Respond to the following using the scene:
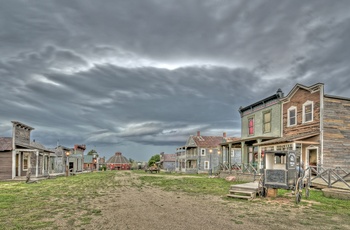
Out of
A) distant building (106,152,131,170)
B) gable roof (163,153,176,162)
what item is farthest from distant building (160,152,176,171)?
distant building (106,152,131,170)

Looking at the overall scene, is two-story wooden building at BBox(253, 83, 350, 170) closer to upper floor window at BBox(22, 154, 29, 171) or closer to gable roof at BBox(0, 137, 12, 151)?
gable roof at BBox(0, 137, 12, 151)

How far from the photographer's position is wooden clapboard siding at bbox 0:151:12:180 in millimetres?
28656

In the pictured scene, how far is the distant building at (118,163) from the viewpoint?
10025cm

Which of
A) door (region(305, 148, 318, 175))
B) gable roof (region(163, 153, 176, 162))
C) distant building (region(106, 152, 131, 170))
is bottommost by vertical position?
distant building (region(106, 152, 131, 170))

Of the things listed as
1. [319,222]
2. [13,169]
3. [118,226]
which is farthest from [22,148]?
[319,222]

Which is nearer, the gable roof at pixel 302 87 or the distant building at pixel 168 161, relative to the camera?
the gable roof at pixel 302 87

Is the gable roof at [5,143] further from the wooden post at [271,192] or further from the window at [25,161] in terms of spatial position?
the wooden post at [271,192]

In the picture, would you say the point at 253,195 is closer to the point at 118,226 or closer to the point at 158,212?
the point at 158,212

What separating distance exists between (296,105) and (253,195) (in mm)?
13686

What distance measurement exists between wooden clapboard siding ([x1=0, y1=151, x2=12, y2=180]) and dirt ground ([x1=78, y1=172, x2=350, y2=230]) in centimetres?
2089

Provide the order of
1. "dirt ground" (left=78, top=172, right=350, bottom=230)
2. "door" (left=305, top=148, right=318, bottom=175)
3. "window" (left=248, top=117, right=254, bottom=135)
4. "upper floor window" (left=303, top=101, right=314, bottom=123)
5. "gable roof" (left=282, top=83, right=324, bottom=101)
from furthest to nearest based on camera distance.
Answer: "window" (left=248, top=117, right=254, bottom=135), "upper floor window" (left=303, top=101, right=314, bottom=123), "door" (left=305, top=148, right=318, bottom=175), "gable roof" (left=282, top=83, right=324, bottom=101), "dirt ground" (left=78, top=172, right=350, bottom=230)

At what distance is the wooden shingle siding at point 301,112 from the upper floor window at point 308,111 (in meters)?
0.26

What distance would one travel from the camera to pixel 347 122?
2164 centimetres

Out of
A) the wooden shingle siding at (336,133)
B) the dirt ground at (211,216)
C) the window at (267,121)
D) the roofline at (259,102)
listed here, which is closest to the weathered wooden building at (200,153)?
the roofline at (259,102)
